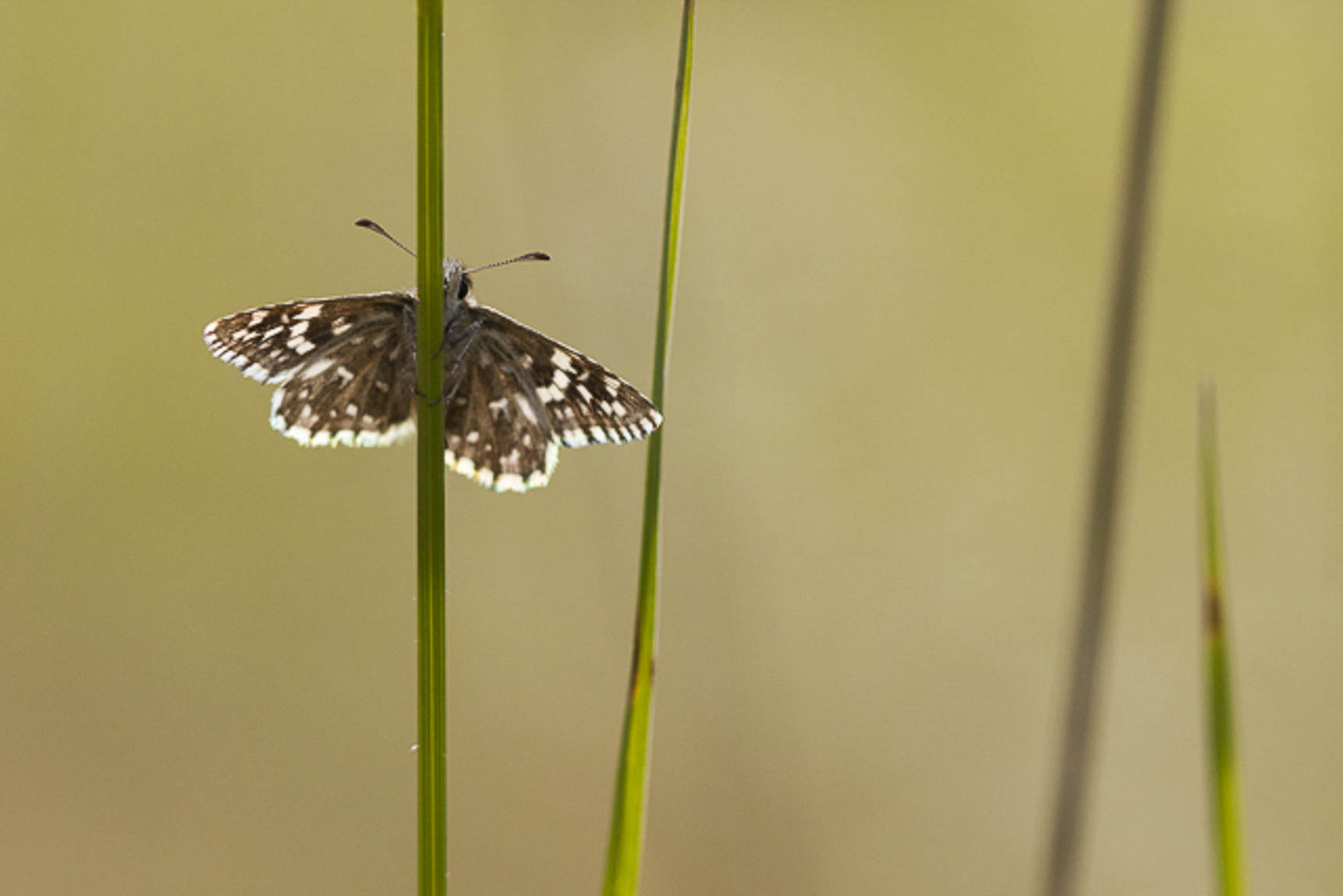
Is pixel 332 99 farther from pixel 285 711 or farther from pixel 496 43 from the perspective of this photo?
pixel 285 711

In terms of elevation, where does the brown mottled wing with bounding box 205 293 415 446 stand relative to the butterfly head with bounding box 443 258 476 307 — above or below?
below

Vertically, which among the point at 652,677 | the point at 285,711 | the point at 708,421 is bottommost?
the point at 285,711

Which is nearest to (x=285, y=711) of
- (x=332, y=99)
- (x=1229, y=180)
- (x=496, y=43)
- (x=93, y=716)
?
(x=93, y=716)

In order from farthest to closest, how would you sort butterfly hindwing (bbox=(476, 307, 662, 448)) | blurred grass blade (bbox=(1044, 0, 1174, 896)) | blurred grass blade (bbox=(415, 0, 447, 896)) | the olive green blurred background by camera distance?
the olive green blurred background → butterfly hindwing (bbox=(476, 307, 662, 448)) → blurred grass blade (bbox=(1044, 0, 1174, 896)) → blurred grass blade (bbox=(415, 0, 447, 896))

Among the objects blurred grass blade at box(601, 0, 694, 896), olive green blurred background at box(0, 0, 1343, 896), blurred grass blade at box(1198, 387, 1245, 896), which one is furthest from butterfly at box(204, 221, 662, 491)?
olive green blurred background at box(0, 0, 1343, 896)

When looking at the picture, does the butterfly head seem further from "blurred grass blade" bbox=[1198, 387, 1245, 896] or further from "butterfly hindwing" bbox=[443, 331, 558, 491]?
"blurred grass blade" bbox=[1198, 387, 1245, 896]

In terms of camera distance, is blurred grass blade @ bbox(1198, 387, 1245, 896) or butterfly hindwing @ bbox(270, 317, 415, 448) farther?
butterfly hindwing @ bbox(270, 317, 415, 448)
